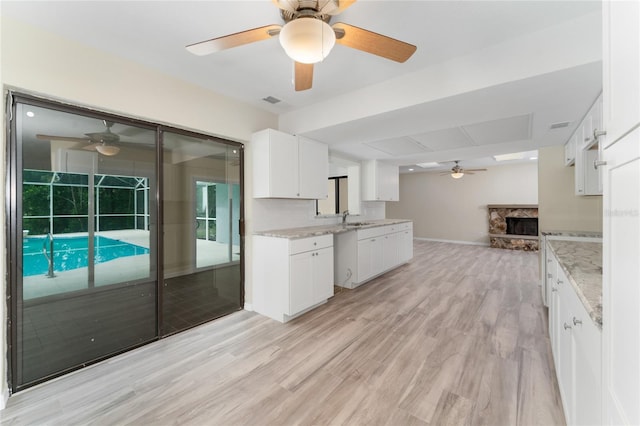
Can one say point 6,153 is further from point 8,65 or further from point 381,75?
point 381,75

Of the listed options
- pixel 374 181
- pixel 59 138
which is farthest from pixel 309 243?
pixel 374 181

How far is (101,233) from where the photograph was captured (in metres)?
2.20

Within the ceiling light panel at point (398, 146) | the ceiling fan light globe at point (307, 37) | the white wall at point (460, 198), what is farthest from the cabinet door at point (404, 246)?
the ceiling fan light globe at point (307, 37)

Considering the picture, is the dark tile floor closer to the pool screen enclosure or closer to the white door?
the pool screen enclosure

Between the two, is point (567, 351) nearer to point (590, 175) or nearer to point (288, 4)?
point (590, 175)

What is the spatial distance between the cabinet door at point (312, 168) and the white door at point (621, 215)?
9.44 ft

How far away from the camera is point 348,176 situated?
18.0ft

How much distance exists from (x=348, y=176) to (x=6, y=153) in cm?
465

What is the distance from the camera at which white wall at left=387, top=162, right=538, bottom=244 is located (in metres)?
7.48

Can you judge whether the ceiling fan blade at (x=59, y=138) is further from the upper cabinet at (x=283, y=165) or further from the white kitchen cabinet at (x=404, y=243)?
the white kitchen cabinet at (x=404, y=243)

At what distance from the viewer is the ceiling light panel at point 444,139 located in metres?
3.65

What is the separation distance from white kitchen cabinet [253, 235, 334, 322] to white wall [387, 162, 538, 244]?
6655mm

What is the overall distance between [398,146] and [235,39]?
3.40 metres

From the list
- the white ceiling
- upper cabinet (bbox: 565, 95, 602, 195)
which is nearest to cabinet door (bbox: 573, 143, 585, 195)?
upper cabinet (bbox: 565, 95, 602, 195)
